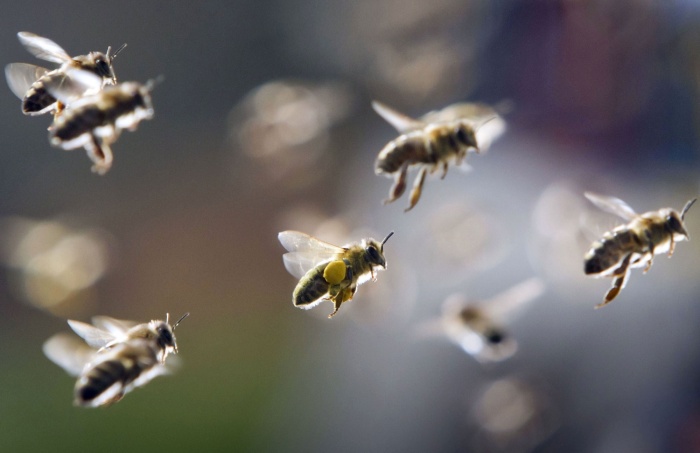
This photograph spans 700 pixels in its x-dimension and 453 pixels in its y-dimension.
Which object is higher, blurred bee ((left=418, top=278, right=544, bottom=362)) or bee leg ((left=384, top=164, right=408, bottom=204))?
blurred bee ((left=418, top=278, right=544, bottom=362))

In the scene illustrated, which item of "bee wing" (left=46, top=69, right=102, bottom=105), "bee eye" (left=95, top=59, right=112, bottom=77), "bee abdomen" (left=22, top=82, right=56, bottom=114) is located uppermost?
"bee eye" (left=95, top=59, right=112, bottom=77)

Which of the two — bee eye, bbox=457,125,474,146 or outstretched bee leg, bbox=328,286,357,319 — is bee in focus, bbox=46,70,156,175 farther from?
bee eye, bbox=457,125,474,146

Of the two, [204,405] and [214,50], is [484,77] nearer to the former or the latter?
[214,50]

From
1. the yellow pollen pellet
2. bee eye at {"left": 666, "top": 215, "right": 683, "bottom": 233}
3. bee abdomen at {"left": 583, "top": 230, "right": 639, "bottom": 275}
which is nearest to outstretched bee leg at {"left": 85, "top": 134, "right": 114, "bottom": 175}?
the yellow pollen pellet

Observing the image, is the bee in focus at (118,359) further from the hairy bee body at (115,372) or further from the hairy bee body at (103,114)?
the hairy bee body at (103,114)

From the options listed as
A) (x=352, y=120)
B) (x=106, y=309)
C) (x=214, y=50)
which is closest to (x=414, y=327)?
(x=352, y=120)

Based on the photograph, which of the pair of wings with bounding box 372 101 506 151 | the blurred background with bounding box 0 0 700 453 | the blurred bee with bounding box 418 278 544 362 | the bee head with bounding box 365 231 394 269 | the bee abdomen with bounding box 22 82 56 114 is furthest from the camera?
the blurred background with bounding box 0 0 700 453

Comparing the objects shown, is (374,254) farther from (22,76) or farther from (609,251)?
(22,76)
